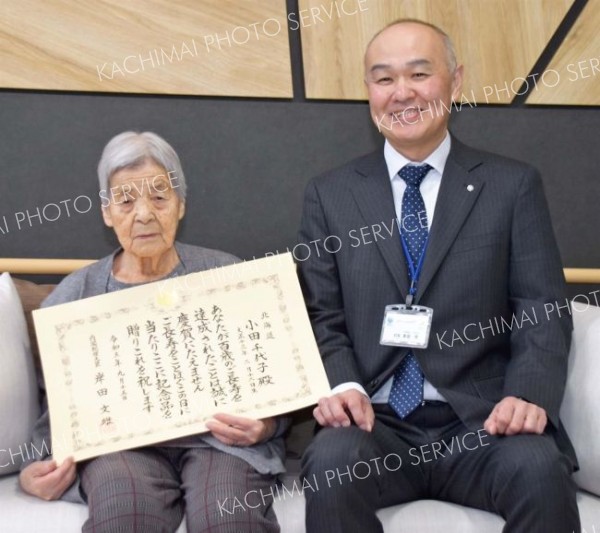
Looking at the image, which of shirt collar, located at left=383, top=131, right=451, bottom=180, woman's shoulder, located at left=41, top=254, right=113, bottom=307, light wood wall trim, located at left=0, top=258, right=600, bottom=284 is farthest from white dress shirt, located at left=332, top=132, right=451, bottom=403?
light wood wall trim, located at left=0, top=258, right=600, bottom=284

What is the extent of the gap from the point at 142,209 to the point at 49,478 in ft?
2.04

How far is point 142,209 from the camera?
2031 mm

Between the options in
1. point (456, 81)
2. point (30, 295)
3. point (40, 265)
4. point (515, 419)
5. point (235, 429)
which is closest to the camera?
point (515, 419)

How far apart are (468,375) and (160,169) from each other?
33.2 inches

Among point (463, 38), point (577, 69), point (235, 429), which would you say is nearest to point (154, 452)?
point (235, 429)

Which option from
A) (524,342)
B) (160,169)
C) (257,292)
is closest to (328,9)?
(160,169)

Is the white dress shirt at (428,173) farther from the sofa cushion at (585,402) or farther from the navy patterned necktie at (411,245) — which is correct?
the sofa cushion at (585,402)

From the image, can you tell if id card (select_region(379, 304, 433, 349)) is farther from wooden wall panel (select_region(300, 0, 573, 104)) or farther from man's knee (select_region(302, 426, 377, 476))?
wooden wall panel (select_region(300, 0, 573, 104))

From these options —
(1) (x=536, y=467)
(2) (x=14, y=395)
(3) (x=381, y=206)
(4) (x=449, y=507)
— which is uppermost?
(3) (x=381, y=206)

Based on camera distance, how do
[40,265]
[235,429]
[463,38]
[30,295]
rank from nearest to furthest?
1. [235,429]
2. [30,295]
3. [40,265]
4. [463,38]

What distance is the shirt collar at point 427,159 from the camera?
2.07m

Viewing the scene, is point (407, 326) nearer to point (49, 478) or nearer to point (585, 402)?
point (585, 402)

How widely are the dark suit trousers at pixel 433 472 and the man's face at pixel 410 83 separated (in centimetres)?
63

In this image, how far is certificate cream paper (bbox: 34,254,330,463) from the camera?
1.89 meters
